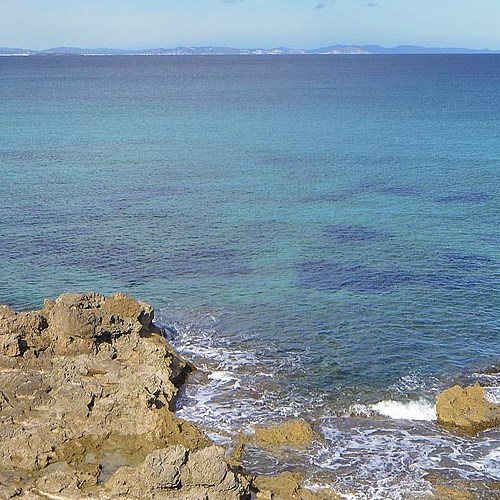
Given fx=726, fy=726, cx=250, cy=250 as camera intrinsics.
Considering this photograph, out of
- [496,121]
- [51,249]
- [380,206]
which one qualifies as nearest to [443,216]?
[380,206]

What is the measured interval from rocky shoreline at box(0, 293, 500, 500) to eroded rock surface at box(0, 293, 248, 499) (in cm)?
5

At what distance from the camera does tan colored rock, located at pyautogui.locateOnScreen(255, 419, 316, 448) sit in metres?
33.2

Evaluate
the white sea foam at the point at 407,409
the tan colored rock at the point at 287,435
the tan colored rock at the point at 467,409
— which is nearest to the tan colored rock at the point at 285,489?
the tan colored rock at the point at 287,435

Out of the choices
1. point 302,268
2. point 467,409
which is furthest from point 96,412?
point 302,268

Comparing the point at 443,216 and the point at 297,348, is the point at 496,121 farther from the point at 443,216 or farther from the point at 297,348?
the point at 297,348

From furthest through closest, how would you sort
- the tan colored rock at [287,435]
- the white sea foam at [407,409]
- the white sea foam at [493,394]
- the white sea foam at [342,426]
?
the white sea foam at [493,394] → the white sea foam at [407,409] → the tan colored rock at [287,435] → the white sea foam at [342,426]

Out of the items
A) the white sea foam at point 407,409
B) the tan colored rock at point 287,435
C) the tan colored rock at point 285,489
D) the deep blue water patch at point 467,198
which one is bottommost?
the white sea foam at point 407,409

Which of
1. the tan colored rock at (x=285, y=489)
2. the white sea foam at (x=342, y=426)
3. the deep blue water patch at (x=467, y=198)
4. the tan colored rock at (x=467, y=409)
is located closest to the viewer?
the tan colored rock at (x=285, y=489)

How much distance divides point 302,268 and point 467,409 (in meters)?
22.3

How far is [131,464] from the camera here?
29.3 metres

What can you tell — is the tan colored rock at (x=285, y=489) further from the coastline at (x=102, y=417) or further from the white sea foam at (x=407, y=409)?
the white sea foam at (x=407, y=409)

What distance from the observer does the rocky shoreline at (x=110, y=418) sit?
2652 centimetres

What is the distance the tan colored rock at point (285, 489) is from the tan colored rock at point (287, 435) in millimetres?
3108

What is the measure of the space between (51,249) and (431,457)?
37306 millimetres
